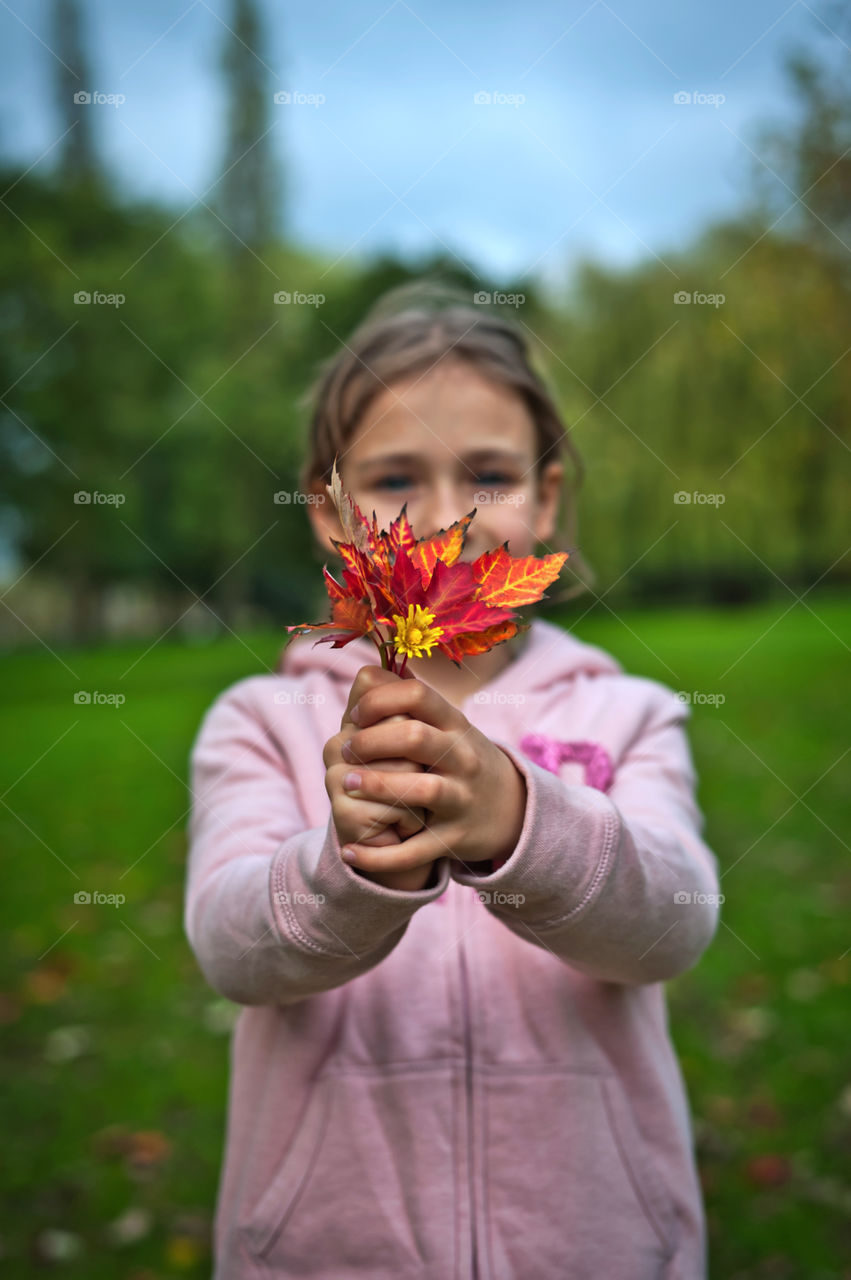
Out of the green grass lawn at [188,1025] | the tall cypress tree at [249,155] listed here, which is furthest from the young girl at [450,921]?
the tall cypress tree at [249,155]

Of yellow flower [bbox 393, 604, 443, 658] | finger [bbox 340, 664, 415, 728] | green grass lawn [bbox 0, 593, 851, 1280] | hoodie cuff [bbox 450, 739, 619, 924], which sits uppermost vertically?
yellow flower [bbox 393, 604, 443, 658]

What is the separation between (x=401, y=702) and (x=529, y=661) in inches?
36.2

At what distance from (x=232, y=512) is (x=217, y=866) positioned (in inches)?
648

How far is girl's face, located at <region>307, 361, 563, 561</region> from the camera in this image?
182 centimetres

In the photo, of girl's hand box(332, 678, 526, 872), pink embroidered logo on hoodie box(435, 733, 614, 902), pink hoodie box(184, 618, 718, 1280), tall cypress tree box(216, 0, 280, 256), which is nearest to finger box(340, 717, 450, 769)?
girl's hand box(332, 678, 526, 872)

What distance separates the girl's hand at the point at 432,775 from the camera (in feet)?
3.74

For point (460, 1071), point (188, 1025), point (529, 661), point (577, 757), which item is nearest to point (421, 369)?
point (529, 661)

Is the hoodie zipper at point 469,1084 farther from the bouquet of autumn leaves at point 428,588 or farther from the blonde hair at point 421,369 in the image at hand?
the bouquet of autumn leaves at point 428,588

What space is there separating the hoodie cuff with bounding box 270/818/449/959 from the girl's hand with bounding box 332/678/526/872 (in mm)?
36

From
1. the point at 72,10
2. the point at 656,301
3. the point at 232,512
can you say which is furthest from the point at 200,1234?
the point at 72,10

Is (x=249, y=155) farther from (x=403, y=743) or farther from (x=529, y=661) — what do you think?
(x=403, y=743)

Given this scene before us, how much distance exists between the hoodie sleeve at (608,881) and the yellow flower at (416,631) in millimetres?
246

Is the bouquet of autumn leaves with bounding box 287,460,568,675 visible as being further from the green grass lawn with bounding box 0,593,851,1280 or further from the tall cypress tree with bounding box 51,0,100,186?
the tall cypress tree with bounding box 51,0,100,186

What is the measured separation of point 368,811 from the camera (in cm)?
117
